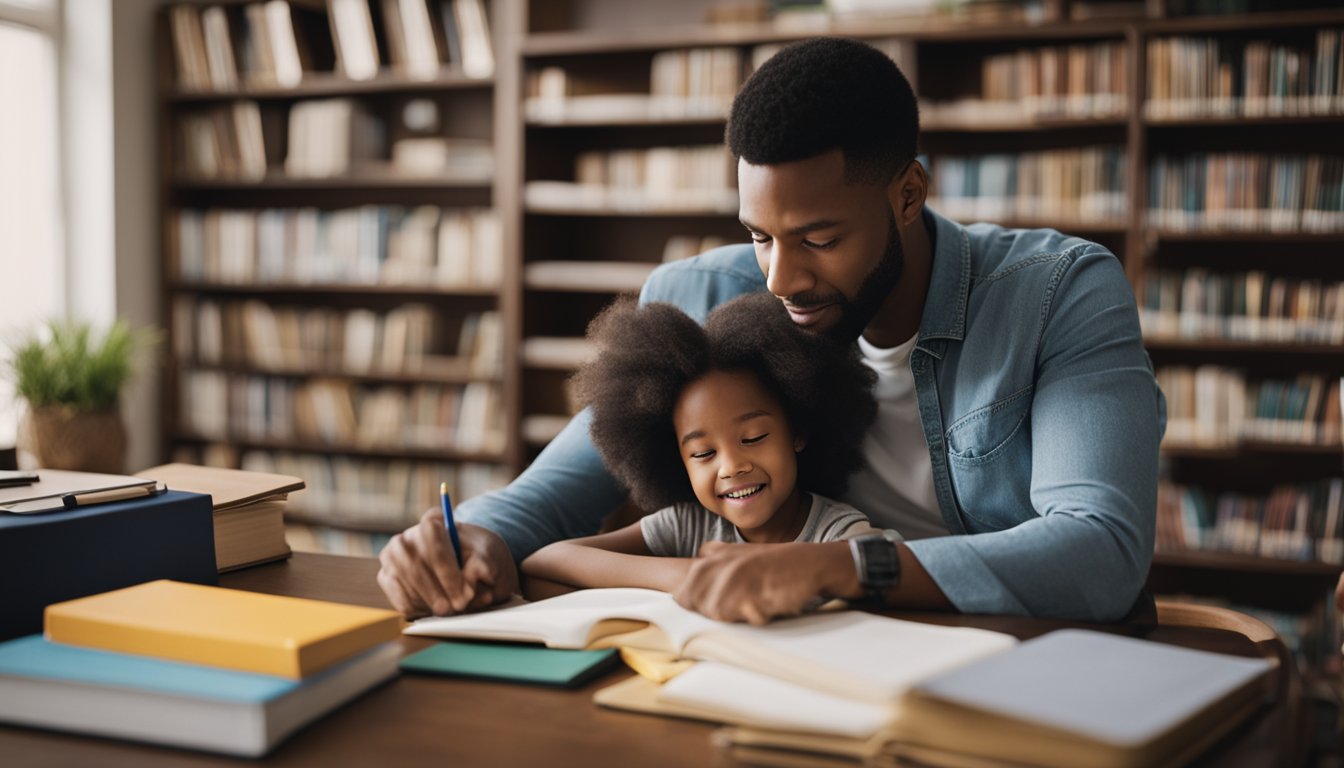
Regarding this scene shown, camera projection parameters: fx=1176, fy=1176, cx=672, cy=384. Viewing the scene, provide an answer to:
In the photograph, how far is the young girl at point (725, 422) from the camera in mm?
1444

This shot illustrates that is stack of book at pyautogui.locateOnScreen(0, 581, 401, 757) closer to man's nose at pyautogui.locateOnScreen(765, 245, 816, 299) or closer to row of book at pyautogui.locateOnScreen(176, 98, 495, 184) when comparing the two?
man's nose at pyautogui.locateOnScreen(765, 245, 816, 299)

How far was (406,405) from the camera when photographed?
4785mm

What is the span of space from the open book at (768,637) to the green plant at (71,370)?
11.0ft

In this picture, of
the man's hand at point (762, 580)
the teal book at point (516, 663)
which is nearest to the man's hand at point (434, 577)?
the teal book at point (516, 663)

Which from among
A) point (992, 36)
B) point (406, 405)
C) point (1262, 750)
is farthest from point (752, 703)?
point (406, 405)

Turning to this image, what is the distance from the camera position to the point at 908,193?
161 cm

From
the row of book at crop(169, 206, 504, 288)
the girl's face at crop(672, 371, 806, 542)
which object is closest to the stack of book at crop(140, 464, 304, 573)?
the girl's face at crop(672, 371, 806, 542)

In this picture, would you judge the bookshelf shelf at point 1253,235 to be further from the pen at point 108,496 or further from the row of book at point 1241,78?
the pen at point 108,496

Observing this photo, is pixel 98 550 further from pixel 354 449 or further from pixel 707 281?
pixel 354 449

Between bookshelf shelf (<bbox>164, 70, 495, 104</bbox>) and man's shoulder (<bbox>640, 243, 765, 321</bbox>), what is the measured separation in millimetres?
2776

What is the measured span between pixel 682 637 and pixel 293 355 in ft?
14.1

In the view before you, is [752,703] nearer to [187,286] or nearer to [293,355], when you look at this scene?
[293,355]

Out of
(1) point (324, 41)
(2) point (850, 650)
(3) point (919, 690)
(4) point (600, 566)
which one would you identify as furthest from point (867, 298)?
(1) point (324, 41)

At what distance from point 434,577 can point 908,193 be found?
839mm
